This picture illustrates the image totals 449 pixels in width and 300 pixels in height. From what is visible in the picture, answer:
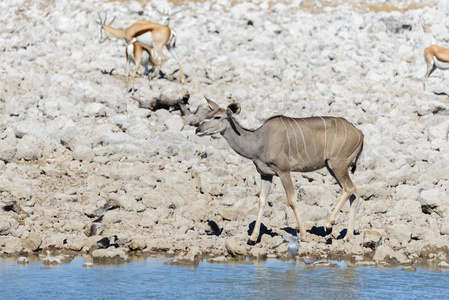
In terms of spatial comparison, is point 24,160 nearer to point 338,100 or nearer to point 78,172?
point 78,172

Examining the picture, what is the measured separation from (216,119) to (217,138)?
4145mm

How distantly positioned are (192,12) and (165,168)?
14.5m

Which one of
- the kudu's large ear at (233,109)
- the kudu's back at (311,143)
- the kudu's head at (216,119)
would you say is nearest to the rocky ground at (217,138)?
the kudu's back at (311,143)

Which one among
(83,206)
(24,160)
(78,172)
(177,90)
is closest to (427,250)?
(83,206)

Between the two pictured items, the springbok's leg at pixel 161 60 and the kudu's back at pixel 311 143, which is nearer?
the kudu's back at pixel 311 143

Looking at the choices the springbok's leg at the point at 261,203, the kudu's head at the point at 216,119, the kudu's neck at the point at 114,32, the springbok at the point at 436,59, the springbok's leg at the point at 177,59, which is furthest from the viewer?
the kudu's neck at the point at 114,32

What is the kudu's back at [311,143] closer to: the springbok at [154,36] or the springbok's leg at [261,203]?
the springbok's leg at [261,203]

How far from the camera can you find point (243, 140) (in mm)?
9352

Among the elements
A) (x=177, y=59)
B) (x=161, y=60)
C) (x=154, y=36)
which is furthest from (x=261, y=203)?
(x=154, y=36)

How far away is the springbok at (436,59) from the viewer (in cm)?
1831

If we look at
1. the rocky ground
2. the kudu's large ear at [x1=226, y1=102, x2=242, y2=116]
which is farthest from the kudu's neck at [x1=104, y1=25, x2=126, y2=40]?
the kudu's large ear at [x1=226, y1=102, x2=242, y2=116]

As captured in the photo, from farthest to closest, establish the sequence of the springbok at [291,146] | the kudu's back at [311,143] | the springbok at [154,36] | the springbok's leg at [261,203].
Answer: the springbok at [154,36], the kudu's back at [311,143], the springbok at [291,146], the springbok's leg at [261,203]

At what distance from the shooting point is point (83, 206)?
32.8 feet

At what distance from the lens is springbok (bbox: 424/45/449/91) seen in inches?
721
